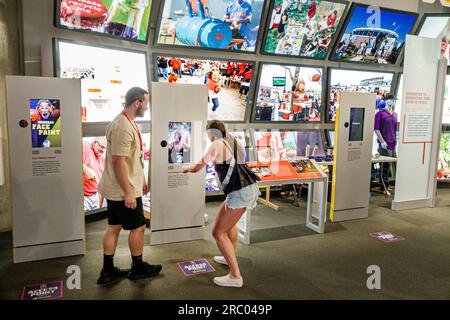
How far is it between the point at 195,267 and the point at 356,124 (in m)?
3.04

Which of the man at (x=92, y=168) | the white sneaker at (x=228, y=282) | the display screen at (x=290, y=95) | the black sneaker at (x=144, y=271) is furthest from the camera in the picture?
the display screen at (x=290, y=95)

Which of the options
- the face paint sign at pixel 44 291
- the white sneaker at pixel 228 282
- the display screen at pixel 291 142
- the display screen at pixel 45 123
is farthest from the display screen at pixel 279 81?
the face paint sign at pixel 44 291

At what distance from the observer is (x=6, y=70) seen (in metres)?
4.38

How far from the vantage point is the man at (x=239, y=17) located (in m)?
5.69

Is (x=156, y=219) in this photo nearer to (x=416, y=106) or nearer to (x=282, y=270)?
(x=282, y=270)

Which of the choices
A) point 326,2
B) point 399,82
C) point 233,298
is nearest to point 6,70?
point 233,298

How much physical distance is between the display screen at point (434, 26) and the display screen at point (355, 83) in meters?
0.98

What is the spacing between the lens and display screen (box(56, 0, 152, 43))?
175 inches

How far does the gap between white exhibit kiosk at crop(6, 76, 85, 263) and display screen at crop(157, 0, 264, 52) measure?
2.08m

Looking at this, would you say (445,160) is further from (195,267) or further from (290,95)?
(195,267)

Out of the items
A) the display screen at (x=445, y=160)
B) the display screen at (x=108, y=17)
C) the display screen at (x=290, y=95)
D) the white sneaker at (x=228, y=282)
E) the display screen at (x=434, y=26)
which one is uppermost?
the display screen at (x=434, y=26)

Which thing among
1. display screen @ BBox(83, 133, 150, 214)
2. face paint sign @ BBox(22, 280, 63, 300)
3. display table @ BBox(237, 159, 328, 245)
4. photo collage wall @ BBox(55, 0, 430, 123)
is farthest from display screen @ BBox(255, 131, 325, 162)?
face paint sign @ BBox(22, 280, 63, 300)

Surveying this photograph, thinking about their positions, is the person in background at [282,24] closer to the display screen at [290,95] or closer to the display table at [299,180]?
the display screen at [290,95]

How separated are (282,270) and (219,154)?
1.39 meters
